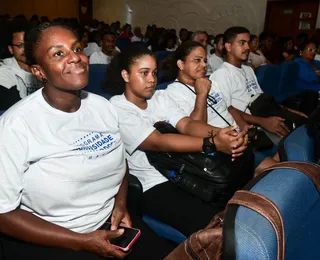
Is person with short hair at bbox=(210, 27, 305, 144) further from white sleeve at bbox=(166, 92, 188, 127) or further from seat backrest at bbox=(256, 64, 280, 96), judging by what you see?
seat backrest at bbox=(256, 64, 280, 96)

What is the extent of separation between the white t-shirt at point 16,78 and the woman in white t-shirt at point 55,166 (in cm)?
104

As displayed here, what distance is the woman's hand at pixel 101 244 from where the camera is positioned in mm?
1048

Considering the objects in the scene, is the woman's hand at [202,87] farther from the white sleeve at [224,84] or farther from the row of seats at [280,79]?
the row of seats at [280,79]

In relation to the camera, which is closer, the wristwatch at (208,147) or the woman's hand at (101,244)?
the woman's hand at (101,244)

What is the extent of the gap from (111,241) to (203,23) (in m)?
8.23

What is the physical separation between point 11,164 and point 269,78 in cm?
304

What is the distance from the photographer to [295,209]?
0.67 m

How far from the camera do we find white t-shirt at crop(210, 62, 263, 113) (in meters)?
2.29

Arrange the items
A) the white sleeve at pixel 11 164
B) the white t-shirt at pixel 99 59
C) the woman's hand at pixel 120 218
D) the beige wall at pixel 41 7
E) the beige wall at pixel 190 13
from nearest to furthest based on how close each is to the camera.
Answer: the white sleeve at pixel 11 164 → the woman's hand at pixel 120 218 → the white t-shirt at pixel 99 59 → the beige wall at pixel 190 13 → the beige wall at pixel 41 7

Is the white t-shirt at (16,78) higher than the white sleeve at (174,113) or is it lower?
higher

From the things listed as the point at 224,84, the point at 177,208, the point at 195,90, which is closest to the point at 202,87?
the point at 195,90

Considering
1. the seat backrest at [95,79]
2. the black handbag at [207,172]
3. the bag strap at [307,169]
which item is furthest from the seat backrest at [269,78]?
the bag strap at [307,169]

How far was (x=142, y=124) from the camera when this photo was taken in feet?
4.80

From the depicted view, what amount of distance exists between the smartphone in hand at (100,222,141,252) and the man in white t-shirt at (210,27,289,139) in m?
1.34
